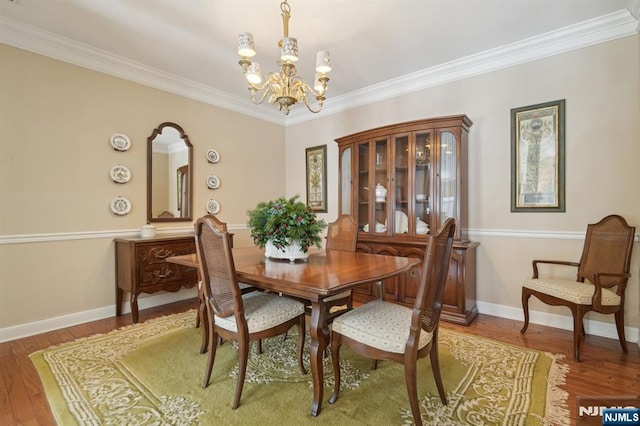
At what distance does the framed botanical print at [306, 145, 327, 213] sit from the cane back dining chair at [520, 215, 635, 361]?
2.77 metres

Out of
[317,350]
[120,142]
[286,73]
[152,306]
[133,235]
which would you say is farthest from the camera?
[152,306]

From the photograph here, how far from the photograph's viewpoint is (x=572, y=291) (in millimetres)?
2336

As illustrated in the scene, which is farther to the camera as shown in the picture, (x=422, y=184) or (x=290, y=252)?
(x=422, y=184)

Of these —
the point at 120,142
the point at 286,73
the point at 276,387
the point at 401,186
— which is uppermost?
the point at 286,73

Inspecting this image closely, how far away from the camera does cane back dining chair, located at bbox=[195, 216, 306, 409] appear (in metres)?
1.73

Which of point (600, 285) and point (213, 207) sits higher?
point (213, 207)

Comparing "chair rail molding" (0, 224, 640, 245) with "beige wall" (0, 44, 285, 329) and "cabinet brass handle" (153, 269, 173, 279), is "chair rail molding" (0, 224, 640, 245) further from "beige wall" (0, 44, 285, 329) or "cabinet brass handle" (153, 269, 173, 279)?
"cabinet brass handle" (153, 269, 173, 279)

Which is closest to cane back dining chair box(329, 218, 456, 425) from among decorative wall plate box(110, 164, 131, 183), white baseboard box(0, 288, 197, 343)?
white baseboard box(0, 288, 197, 343)

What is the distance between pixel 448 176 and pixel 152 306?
3.58 m

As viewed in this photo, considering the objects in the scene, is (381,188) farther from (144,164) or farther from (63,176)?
(63,176)

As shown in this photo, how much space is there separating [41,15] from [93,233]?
75.7 inches

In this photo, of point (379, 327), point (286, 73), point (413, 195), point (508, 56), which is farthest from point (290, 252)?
point (508, 56)

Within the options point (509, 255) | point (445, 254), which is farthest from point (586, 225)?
point (445, 254)

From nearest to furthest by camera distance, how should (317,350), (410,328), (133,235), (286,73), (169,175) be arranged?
(410,328) → (317,350) → (286,73) → (133,235) → (169,175)
